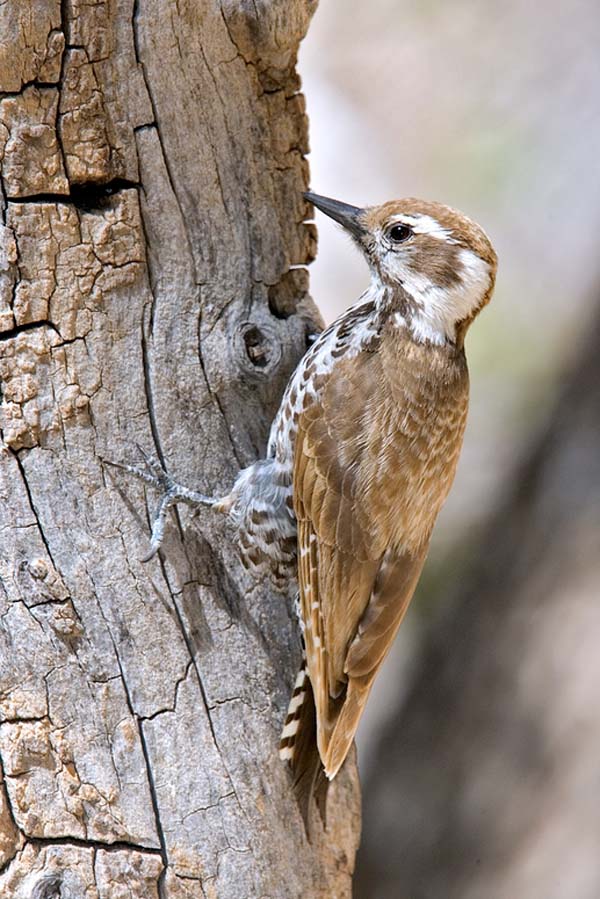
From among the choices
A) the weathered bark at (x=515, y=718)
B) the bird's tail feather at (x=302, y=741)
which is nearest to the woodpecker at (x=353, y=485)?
the bird's tail feather at (x=302, y=741)

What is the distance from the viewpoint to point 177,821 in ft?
7.44

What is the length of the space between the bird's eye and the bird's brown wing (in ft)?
1.19

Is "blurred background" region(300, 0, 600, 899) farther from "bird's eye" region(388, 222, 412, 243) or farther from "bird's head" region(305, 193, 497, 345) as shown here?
"bird's eye" region(388, 222, 412, 243)

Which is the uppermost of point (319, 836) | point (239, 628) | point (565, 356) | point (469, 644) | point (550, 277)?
point (550, 277)

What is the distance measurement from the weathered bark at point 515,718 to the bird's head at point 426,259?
117 centimetres

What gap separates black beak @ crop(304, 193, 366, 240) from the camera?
8.07 feet

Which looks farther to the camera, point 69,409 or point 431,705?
point 431,705

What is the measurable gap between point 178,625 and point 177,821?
45 cm

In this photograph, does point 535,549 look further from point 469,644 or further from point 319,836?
point 319,836

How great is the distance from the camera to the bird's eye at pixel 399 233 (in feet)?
8.09

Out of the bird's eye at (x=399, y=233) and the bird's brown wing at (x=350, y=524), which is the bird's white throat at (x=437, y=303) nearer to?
the bird's eye at (x=399, y=233)

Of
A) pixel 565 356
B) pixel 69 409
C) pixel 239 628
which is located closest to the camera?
pixel 69 409

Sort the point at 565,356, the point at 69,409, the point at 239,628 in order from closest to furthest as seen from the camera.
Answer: the point at 69,409 < the point at 239,628 < the point at 565,356

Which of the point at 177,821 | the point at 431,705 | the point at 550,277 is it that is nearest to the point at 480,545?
the point at 431,705
